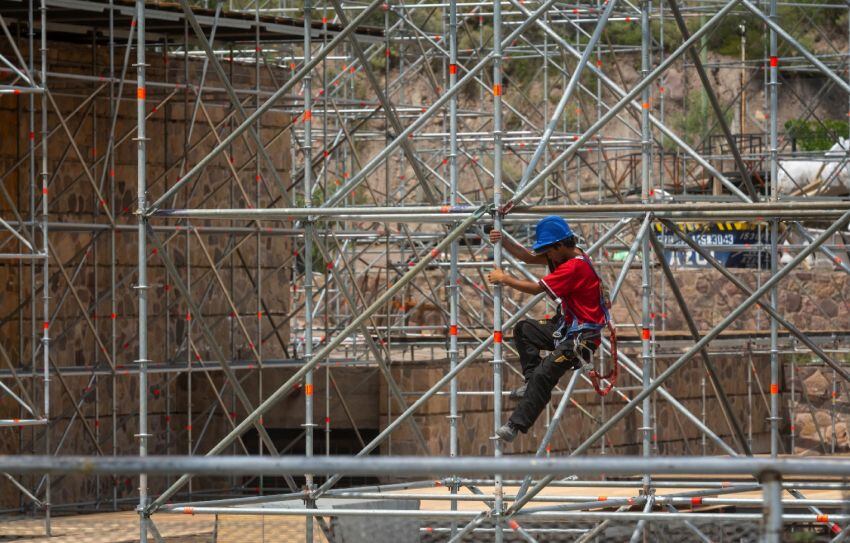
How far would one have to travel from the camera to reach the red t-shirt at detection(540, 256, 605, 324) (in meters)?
10.9

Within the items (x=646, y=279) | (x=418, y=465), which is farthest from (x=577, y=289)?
(x=418, y=465)

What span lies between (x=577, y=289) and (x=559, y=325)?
340mm

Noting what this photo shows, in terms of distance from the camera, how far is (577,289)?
36.1 feet

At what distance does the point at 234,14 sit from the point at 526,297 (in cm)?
984

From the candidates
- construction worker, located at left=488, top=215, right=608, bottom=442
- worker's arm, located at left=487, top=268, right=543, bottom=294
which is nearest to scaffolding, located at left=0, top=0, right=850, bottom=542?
construction worker, located at left=488, top=215, right=608, bottom=442

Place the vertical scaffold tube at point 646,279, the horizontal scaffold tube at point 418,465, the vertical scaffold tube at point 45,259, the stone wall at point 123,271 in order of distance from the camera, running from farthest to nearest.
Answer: the stone wall at point 123,271 < the vertical scaffold tube at point 45,259 < the vertical scaffold tube at point 646,279 < the horizontal scaffold tube at point 418,465

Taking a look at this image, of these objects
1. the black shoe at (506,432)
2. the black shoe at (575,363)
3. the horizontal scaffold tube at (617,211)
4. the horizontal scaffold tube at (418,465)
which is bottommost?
the horizontal scaffold tube at (418,465)

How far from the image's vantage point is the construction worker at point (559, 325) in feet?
36.0

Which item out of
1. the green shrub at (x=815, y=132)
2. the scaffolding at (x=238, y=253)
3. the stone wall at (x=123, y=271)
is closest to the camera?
the scaffolding at (x=238, y=253)

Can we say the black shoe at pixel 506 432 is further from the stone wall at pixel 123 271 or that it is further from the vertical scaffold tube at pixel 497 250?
the stone wall at pixel 123 271

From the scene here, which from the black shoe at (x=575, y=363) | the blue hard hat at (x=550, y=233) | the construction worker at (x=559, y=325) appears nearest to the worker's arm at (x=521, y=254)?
the construction worker at (x=559, y=325)

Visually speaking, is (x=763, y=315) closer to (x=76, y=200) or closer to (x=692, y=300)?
(x=692, y=300)

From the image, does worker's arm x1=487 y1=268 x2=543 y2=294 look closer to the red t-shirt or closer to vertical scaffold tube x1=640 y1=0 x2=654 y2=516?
the red t-shirt

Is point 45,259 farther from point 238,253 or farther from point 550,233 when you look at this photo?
point 550,233
